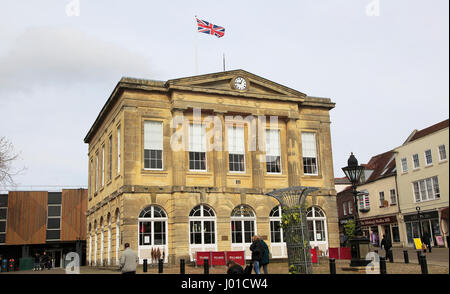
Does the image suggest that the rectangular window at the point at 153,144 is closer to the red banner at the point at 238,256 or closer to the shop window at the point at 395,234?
the red banner at the point at 238,256

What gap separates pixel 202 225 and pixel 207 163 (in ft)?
13.0

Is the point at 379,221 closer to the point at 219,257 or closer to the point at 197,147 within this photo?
the point at 197,147

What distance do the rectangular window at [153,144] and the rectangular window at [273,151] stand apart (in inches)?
291

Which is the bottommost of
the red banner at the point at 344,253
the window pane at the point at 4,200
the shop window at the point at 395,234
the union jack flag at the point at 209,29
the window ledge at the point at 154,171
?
the red banner at the point at 344,253

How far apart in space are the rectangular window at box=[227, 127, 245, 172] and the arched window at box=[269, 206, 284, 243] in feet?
11.3

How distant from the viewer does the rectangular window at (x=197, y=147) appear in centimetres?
3055

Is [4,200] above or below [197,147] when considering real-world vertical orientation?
below

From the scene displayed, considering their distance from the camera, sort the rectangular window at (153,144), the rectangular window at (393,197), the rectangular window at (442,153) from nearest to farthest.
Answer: the rectangular window at (442,153) → the rectangular window at (153,144) → the rectangular window at (393,197)

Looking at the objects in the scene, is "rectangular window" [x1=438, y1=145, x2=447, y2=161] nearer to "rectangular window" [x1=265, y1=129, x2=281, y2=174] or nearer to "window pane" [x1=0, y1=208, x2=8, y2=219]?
"rectangular window" [x1=265, y1=129, x2=281, y2=174]

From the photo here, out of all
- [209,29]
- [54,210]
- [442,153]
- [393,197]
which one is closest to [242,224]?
[209,29]

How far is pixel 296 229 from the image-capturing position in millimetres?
19016

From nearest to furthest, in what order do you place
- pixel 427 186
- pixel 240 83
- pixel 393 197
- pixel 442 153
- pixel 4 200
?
pixel 442 153 < pixel 427 186 < pixel 240 83 < pixel 393 197 < pixel 4 200

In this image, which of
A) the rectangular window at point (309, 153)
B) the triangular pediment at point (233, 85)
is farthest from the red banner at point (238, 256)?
the triangular pediment at point (233, 85)

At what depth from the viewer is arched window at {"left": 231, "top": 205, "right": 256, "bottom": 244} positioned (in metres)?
30.3
